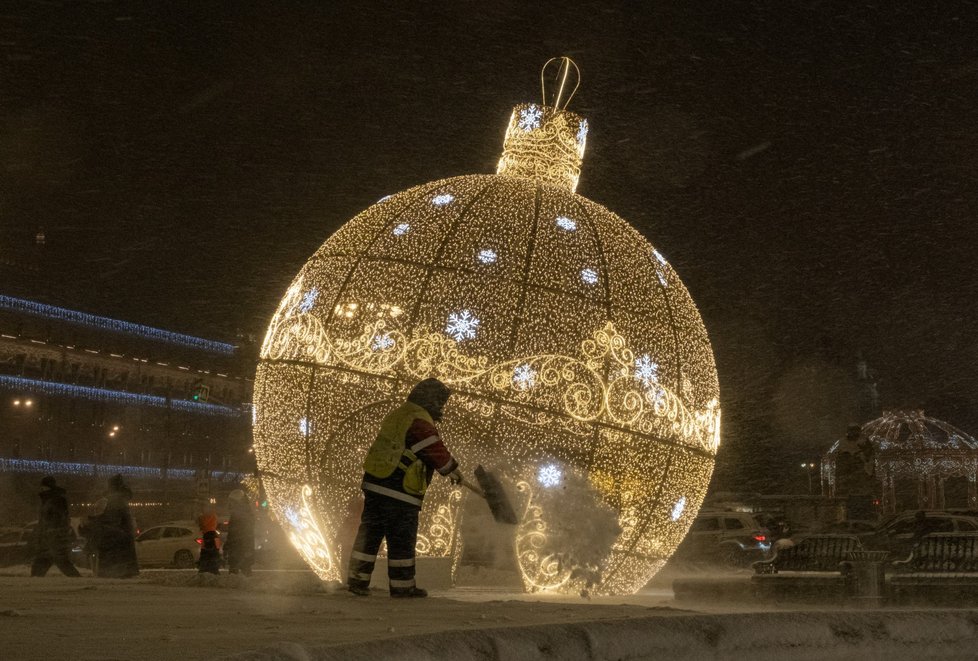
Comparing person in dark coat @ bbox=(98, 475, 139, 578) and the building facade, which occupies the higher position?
the building facade

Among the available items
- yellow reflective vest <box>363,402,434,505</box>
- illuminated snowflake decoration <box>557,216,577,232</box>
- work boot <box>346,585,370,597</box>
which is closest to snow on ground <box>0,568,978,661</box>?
work boot <box>346,585,370,597</box>

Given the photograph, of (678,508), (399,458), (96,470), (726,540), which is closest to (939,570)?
(678,508)

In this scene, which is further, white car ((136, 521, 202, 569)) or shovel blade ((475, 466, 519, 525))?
white car ((136, 521, 202, 569))

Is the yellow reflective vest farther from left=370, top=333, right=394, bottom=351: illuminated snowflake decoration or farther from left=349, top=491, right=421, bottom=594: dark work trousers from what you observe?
left=370, top=333, right=394, bottom=351: illuminated snowflake decoration

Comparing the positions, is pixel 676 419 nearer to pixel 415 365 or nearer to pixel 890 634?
pixel 415 365

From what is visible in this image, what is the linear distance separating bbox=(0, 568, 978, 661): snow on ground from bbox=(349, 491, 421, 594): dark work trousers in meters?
0.18

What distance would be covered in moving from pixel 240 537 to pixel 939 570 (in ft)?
34.1

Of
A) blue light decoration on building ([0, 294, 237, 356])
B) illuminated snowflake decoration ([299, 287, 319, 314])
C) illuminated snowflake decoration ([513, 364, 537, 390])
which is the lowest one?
illuminated snowflake decoration ([513, 364, 537, 390])

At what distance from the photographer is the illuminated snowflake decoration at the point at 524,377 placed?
31.8ft

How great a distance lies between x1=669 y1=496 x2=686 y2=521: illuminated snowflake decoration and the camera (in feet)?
34.2

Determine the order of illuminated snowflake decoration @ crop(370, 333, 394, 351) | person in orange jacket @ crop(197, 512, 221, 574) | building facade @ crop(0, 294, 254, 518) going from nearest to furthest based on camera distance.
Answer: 1. illuminated snowflake decoration @ crop(370, 333, 394, 351)
2. person in orange jacket @ crop(197, 512, 221, 574)
3. building facade @ crop(0, 294, 254, 518)

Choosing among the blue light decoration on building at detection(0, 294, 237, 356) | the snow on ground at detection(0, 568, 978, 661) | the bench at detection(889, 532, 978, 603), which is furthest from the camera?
the blue light decoration on building at detection(0, 294, 237, 356)

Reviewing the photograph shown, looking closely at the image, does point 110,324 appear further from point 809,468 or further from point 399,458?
point 399,458

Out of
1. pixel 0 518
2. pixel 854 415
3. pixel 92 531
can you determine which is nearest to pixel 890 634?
pixel 92 531
